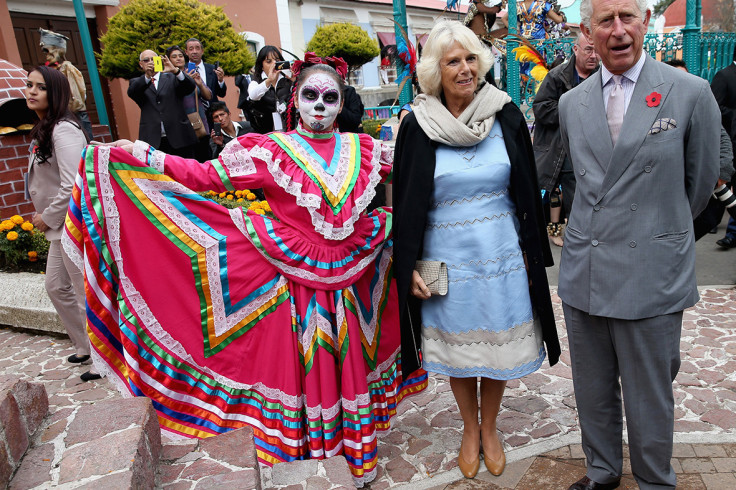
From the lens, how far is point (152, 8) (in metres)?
11.0

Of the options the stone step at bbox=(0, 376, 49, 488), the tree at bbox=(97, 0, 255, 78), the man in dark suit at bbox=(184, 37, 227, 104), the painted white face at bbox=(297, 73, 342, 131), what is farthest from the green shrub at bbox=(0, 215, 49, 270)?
the tree at bbox=(97, 0, 255, 78)

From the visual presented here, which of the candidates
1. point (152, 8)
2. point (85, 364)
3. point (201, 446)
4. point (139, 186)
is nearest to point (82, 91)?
→ point (152, 8)

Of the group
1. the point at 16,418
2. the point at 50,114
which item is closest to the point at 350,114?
the point at 50,114

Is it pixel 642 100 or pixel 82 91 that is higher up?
pixel 82 91

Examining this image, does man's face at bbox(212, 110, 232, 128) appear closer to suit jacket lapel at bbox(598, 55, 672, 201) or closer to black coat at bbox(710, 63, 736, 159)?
black coat at bbox(710, 63, 736, 159)

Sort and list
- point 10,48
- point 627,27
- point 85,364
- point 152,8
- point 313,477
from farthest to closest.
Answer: point 10,48, point 152,8, point 85,364, point 313,477, point 627,27

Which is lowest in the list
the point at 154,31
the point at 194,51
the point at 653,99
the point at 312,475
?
the point at 312,475

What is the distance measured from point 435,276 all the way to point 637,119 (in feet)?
3.44

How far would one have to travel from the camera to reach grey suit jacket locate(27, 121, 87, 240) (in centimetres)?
395

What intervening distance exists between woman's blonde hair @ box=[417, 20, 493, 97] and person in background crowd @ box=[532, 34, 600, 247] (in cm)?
194

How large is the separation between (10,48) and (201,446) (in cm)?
1220

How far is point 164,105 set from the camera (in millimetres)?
6723

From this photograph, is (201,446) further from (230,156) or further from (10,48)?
(10,48)

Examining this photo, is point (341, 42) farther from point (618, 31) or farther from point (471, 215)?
point (618, 31)
